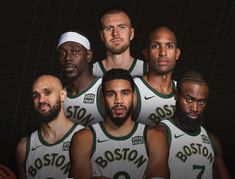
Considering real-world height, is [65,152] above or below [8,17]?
below

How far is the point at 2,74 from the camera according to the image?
18.4 feet

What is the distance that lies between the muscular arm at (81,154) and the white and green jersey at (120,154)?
0.03 m

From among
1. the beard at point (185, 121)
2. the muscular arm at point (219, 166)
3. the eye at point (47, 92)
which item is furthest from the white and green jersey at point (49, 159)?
the muscular arm at point (219, 166)

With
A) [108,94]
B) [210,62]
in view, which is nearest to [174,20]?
[210,62]

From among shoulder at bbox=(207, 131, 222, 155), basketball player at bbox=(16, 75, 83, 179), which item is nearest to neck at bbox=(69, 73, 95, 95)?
basketball player at bbox=(16, 75, 83, 179)

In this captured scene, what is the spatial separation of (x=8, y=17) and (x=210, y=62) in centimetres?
145

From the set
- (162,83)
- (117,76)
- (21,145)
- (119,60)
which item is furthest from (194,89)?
(21,145)

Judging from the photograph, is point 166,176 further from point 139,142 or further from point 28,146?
point 28,146

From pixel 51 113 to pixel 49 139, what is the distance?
0.57ft

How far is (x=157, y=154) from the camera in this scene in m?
4.57

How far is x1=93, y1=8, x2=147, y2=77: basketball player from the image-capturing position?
4934mm

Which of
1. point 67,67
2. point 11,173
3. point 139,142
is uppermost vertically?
point 67,67

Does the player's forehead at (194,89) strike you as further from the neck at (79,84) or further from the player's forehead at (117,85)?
the neck at (79,84)

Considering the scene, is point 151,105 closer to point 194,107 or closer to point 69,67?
point 194,107
